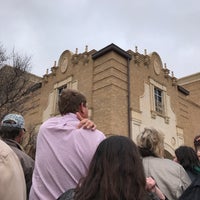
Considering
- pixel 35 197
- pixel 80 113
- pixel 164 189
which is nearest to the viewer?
pixel 35 197

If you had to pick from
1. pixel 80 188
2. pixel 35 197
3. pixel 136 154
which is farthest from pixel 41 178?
pixel 136 154

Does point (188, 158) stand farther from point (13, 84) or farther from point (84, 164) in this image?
point (13, 84)

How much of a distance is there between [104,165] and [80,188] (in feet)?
0.70

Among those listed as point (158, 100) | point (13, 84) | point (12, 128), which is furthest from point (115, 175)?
point (158, 100)

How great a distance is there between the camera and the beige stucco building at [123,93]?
541 inches

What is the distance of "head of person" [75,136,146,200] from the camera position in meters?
1.73

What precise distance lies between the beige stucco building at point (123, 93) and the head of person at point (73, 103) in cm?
1019

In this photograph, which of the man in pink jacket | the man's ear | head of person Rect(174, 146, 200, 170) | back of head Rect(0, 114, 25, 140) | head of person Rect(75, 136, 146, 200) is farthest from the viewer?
head of person Rect(174, 146, 200, 170)

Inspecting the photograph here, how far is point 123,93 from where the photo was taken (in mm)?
14188

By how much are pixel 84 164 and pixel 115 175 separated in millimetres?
576

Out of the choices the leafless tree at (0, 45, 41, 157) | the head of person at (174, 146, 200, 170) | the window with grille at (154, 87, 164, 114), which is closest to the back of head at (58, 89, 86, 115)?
the head of person at (174, 146, 200, 170)

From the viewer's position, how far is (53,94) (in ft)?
55.7

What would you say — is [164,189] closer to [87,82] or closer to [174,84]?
[87,82]

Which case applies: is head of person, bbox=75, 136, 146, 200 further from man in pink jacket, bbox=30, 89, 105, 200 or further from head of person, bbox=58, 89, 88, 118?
head of person, bbox=58, 89, 88, 118
